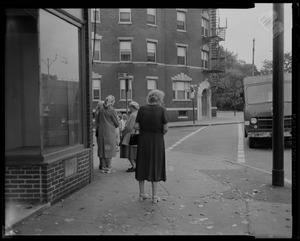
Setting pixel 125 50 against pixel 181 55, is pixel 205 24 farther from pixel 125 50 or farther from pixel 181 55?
pixel 125 50

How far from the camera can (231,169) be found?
31.0ft

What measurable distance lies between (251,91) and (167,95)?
1924 centimetres

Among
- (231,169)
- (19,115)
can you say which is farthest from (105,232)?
(231,169)

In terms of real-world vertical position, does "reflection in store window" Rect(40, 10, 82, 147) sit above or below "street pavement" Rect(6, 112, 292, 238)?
above

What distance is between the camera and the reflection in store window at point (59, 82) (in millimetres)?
5871

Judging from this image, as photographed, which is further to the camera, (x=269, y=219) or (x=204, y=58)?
(x=204, y=58)

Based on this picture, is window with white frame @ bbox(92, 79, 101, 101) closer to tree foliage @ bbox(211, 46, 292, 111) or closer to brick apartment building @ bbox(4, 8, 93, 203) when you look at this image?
tree foliage @ bbox(211, 46, 292, 111)

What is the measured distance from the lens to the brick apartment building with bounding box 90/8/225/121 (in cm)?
3116

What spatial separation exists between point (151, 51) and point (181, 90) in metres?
4.89

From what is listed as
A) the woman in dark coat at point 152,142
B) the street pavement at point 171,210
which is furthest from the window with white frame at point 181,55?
the woman in dark coat at point 152,142

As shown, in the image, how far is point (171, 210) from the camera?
222 inches

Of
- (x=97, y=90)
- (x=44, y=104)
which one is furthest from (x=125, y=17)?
(x=44, y=104)

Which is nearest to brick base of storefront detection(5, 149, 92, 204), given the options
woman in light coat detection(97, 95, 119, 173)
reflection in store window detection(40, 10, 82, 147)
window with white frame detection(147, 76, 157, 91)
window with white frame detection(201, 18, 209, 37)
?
reflection in store window detection(40, 10, 82, 147)

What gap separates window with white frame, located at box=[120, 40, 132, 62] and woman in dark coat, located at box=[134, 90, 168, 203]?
2603 centimetres
